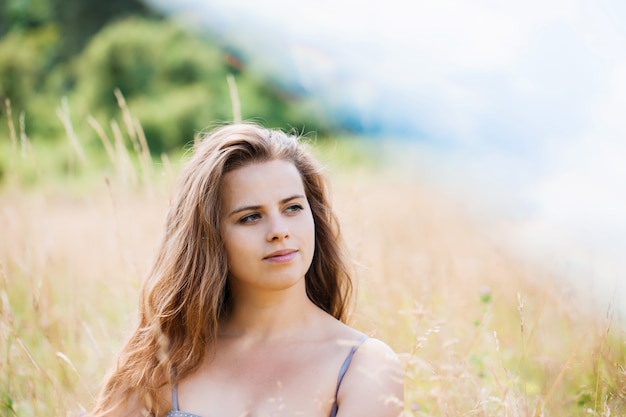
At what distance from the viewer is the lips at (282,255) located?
1904 millimetres

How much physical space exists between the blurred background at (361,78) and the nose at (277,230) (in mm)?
1802

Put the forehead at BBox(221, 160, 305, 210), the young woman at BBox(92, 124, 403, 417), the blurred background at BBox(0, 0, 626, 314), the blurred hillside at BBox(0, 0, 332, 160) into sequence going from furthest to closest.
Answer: the blurred hillside at BBox(0, 0, 332, 160) → the blurred background at BBox(0, 0, 626, 314) → the forehead at BBox(221, 160, 305, 210) → the young woman at BBox(92, 124, 403, 417)

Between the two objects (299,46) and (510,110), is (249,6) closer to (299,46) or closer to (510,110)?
(299,46)

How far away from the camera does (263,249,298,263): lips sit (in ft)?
6.25

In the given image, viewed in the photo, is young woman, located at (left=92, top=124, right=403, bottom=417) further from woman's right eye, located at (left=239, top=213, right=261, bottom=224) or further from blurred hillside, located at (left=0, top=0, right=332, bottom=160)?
blurred hillside, located at (left=0, top=0, right=332, bottom=160)

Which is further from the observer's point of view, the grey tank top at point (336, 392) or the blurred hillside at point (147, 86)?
the blurred hillside at point (147, 86)

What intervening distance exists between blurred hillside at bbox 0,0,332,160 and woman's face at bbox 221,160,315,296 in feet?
36.2

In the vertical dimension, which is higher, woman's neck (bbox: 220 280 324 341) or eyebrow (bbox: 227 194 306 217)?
eyebrow (bbox: 227 194 306 217)

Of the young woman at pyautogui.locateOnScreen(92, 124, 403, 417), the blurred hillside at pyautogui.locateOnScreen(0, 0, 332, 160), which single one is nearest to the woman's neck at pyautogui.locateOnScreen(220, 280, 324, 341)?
the young woman at pyautogui.locateOnScreen(92, 124, 403, 417)

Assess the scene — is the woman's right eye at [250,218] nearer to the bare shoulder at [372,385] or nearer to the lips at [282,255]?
the lips at [282,255]

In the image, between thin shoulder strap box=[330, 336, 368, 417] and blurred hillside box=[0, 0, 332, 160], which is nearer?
thin shoulder strap box=[330, 336, 368, 417]

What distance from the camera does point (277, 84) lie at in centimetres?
1477

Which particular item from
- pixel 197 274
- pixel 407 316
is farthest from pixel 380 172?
pixel 197 274

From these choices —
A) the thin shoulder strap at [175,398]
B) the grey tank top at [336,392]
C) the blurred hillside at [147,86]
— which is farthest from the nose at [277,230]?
the blurred hillside at [147,86]
